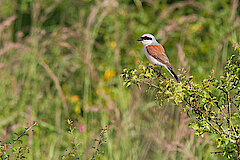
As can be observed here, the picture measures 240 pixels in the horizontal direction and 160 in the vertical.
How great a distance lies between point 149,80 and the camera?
82.6 inches

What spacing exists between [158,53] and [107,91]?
6.35 feet

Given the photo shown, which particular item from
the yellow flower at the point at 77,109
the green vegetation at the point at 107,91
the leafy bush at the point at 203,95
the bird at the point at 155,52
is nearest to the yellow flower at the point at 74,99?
the green vegetation at the point at 107,91

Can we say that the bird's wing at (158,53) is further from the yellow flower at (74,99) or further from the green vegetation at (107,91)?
the yellow flower at (74,99)

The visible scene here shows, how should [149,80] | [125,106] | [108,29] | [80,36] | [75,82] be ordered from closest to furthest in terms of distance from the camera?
[149,80], [125,106], [80,36], [75,82], [108,29]

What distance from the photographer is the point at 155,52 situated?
3.37 metres

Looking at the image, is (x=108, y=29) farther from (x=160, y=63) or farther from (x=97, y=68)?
(x=160, y=63)

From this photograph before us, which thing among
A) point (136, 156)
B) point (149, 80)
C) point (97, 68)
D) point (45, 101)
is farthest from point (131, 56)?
point (149, 80)

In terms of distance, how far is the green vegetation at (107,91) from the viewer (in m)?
3.38

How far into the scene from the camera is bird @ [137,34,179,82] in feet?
10.6

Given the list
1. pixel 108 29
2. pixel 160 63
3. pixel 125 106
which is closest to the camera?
pixel 160 63

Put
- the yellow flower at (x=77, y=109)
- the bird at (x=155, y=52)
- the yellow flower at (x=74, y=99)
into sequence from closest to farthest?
the bird at (x=155, y=52)
the yellow flower at (x=77, y=109)
the yellow flower at (x=74, y=99)

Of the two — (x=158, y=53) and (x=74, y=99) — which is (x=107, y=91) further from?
(x=158, y=53)

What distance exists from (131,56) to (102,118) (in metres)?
1.59

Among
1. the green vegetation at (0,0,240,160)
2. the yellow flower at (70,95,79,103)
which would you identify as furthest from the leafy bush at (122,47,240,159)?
the yellow flower at (70,95,79,103)
